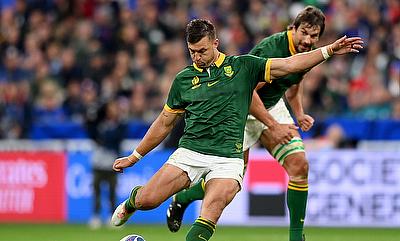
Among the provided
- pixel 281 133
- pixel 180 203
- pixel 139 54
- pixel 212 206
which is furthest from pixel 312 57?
pixel 139 54

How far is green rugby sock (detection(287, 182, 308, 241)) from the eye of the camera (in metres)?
11.4

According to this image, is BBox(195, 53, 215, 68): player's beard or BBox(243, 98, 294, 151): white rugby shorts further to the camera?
BBox(243, 98, 294, 151): white rugby shorts

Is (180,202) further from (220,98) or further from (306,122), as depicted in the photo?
(220,98)

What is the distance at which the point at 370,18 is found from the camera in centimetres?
2150

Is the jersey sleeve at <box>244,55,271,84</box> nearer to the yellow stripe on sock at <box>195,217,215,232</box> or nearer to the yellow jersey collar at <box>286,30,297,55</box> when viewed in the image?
the yellow jersey collar at <box>286,30,297,55</box>

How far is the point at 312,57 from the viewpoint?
9.75 m

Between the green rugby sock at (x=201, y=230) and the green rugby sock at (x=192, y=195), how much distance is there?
240 cm

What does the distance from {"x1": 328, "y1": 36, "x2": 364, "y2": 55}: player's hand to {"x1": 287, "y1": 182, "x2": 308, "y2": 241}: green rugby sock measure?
235 centimetres

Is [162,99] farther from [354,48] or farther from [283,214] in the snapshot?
[354,48]

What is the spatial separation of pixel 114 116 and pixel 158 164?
4.42 feet

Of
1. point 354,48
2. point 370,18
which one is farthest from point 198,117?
point 370,18

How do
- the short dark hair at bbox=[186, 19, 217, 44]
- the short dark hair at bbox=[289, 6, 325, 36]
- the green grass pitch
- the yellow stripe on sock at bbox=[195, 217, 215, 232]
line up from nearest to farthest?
the yellow stripe on sock at bbox=[195, 217, 215, 232]
the short dark hair at bbox=[186, 19, 217, 44]
the short dark hair at bbox=[289, 6, 325, 36]
the green grass pitch

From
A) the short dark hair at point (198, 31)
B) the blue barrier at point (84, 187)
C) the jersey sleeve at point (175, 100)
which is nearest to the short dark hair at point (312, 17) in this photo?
the short dark hair at point (198, 31)

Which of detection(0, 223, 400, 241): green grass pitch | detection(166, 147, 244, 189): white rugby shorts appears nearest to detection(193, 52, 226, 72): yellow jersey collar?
detection(166, 147, 244, 189): white rugby shorts
